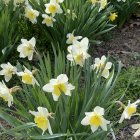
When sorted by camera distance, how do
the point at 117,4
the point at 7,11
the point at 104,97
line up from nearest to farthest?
1. the point at 104,97
2. the point at 7,11
3. the point at 117,4

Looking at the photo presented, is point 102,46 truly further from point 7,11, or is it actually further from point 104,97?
point 104,97

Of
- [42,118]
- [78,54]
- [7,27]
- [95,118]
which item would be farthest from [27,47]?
[7,27]

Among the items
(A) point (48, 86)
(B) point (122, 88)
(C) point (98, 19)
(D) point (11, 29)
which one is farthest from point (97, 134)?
(C) point (98, 19)

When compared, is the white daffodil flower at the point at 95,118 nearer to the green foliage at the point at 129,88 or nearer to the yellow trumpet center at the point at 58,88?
the yellow trumpet center at the point at 58,88

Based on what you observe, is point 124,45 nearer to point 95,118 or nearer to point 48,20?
point 48,20

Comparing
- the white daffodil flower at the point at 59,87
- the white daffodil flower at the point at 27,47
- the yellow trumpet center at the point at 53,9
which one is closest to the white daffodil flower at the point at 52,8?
the yellow trumpet center at the point at 53,9

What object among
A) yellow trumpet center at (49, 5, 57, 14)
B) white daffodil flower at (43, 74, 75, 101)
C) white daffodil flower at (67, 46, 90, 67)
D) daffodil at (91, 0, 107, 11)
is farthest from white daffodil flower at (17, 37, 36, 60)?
daffodil at (91, 0, 107, 11)

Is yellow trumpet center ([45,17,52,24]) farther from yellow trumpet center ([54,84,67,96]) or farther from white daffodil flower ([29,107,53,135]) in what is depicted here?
white daffodil flower ([29,107,53,135])
